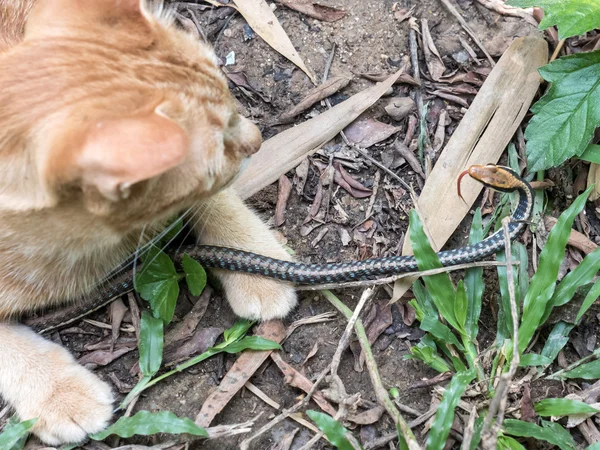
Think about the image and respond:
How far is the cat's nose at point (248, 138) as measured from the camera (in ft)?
7.10

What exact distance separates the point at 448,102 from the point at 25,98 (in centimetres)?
208

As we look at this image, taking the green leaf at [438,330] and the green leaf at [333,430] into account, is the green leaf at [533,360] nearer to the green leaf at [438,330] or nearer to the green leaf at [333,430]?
the green leaf at [438,330]

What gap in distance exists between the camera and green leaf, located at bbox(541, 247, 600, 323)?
2.39m

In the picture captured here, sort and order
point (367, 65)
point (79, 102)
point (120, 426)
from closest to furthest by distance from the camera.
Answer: point (79, 102) → point (120, 426) → point (367, 65)

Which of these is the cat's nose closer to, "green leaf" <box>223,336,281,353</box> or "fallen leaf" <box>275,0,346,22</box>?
"green leaf" <box>223,336,281,353</box>

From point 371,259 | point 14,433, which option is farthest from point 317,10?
point 14,433

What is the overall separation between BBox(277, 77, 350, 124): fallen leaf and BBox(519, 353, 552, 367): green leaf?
162 centimetres

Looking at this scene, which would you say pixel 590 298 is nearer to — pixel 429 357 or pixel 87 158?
pixel 429 357

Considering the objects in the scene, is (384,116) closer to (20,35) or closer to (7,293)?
(20,35)

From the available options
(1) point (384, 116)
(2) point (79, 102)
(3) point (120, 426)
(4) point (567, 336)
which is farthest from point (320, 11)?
(3) point (120, 426)

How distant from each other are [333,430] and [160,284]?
0.96m

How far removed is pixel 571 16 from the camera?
2.40 metres

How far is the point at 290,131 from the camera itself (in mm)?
2986

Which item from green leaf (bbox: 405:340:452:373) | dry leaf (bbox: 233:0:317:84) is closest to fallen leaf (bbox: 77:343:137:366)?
green leaf (bbox: 405:340:452:373)
